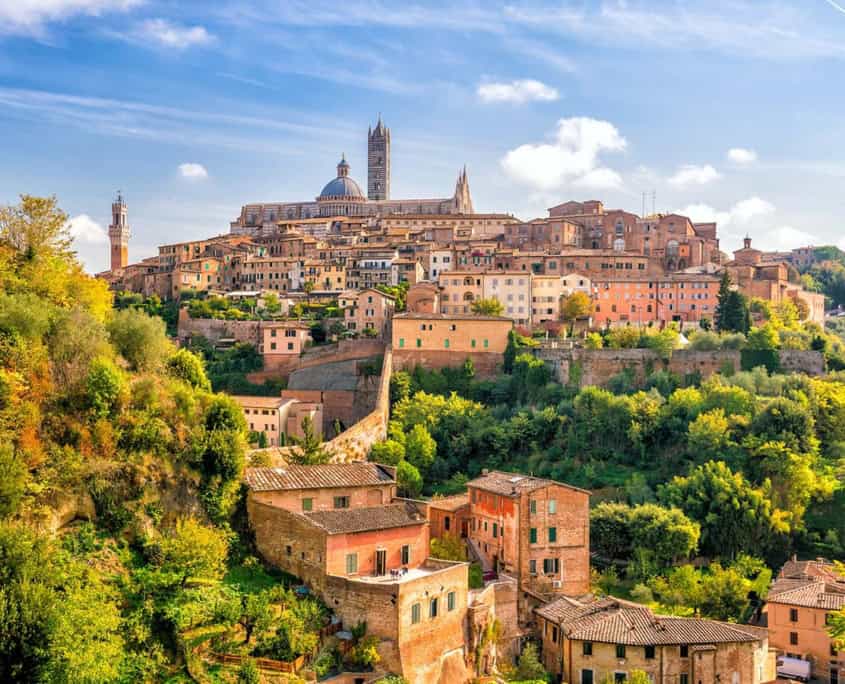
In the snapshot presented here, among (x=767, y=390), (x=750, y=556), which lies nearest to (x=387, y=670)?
(x=750, y=556)

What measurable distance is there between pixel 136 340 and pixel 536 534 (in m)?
13.0

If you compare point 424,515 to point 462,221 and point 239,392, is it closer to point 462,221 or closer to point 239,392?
point 239,392

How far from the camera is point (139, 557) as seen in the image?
23375mm

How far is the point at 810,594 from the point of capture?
29219 mm

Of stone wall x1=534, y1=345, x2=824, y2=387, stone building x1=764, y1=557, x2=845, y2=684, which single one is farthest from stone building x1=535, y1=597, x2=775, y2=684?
stone wall x1=534, y1=345, x2=824, y2=387

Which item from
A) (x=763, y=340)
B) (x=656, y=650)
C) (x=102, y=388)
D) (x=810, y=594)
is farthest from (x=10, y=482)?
(x=763, y=340)

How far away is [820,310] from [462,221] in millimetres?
26445

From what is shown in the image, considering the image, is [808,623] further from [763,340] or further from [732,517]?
[763,340]

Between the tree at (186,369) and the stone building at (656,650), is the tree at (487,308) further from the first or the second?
the stone building at (656,650)

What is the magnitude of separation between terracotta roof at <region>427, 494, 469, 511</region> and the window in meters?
6.90

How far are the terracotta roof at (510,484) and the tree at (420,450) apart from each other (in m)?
8.04

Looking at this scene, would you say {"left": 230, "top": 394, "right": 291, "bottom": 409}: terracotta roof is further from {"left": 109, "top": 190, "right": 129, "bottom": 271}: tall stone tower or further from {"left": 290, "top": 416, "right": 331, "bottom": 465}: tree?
{"left": 109, "top": 190, "right": 129, "bottom": 271}: tall stone tower

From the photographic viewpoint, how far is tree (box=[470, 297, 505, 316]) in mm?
53375

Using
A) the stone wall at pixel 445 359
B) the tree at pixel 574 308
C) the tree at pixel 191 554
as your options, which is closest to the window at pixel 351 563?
the tree at pixel 191 554
